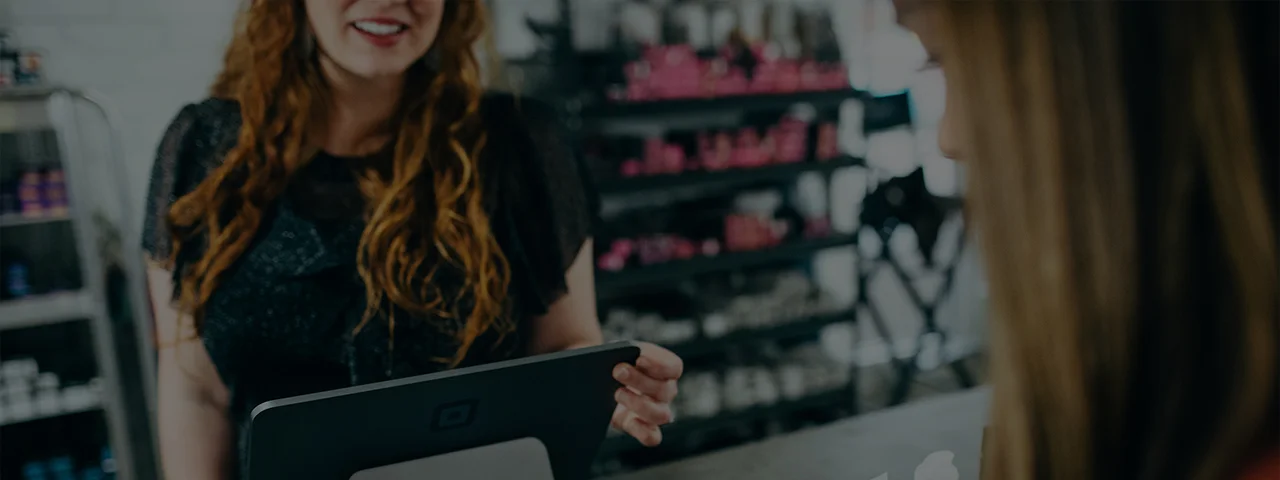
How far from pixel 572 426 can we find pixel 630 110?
217 cm

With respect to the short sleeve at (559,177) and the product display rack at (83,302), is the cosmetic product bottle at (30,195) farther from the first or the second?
the short sleeve at (559,177)

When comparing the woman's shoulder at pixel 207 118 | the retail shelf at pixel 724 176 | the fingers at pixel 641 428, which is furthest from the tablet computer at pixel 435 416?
the retail shelf at pixel 724 176

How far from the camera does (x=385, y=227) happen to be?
1.25 meters

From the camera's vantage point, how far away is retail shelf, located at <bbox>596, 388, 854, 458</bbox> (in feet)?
10.5

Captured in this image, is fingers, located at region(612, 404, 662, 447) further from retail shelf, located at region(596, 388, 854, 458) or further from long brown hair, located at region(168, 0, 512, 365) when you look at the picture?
retail shelf, located at region(596, 388, 854, 458)

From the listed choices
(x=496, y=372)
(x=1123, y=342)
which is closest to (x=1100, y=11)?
(x=1123, y=342)

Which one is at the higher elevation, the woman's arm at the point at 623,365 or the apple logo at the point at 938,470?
the woman's arm at the point at 623,365

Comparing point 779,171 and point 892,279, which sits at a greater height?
point 779,171

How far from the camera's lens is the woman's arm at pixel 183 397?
1.26m

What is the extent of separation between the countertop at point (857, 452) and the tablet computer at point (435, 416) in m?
0.40

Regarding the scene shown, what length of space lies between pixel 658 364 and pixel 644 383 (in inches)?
1.2

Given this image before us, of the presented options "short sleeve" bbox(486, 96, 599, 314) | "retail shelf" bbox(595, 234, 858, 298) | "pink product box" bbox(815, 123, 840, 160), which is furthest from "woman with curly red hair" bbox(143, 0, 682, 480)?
"pink product box" bbox(815, 123, 840, 160)

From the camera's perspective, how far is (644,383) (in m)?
1.05

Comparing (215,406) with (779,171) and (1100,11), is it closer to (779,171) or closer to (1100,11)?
(1100,11)
